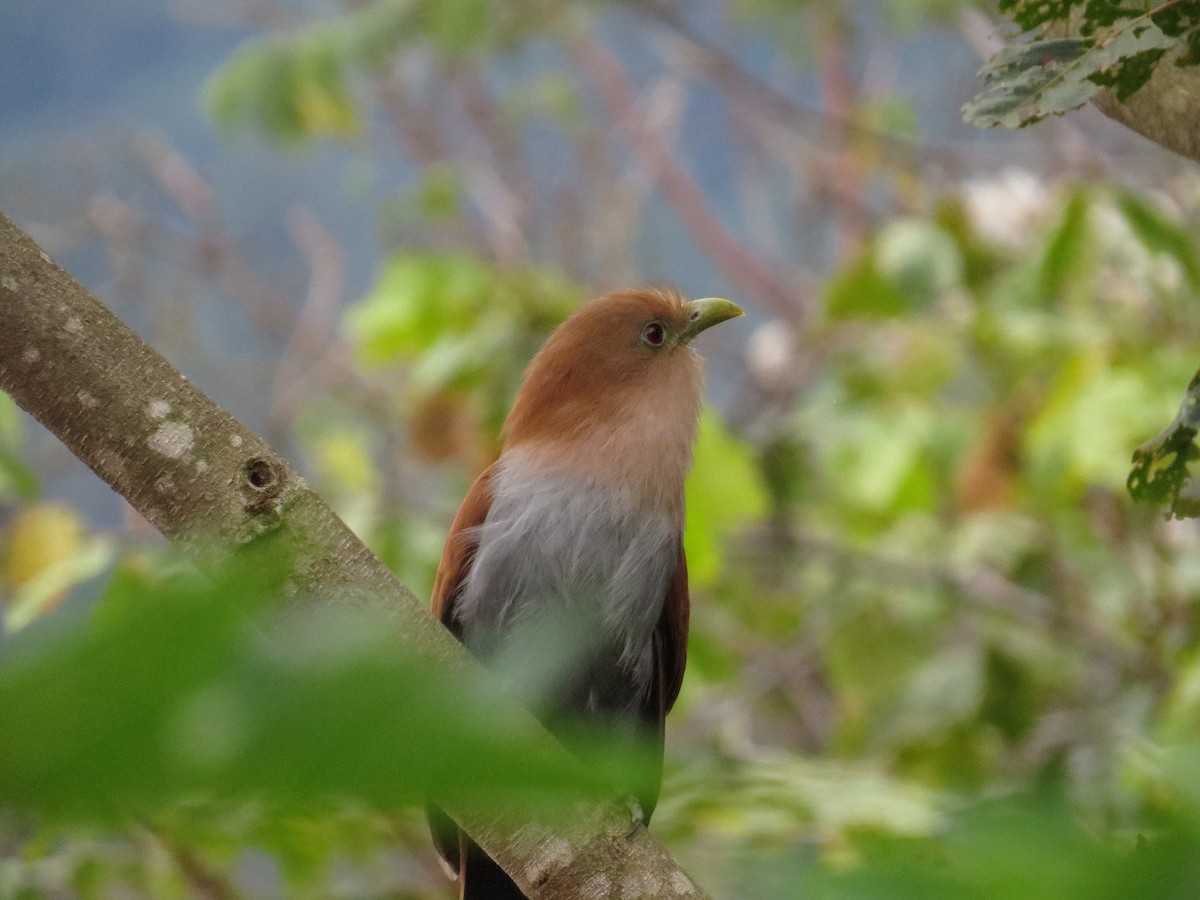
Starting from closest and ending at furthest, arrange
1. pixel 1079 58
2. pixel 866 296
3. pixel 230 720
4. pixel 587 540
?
pixel 230 720 → pixel 1079 58 → pixel 587 540 → pixel 866 296

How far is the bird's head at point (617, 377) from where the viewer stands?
6.98 ft

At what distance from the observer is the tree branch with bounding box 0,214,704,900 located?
1.14 metres

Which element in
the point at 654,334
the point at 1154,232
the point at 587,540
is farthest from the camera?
the point at 1154,232

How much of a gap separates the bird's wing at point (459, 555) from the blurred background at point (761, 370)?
366mm

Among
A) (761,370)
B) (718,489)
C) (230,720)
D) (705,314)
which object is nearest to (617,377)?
(705,314)

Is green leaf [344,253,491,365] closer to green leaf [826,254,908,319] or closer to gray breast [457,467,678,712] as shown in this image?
green leaf [826,254,908,319]

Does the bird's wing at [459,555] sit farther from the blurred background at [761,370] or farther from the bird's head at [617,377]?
the blurred background at [761,370]

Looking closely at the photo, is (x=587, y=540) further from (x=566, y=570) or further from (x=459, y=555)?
(x=459, y=555)

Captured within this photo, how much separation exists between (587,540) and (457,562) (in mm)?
240

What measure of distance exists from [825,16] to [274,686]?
6.07 meters

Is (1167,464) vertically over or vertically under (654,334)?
under

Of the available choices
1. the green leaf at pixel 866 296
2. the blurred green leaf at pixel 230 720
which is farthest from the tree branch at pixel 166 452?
the green leaf at pixel 866 296

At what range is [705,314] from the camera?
7.89 feet

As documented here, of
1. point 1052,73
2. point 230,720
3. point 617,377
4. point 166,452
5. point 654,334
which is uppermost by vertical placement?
point 654,334
